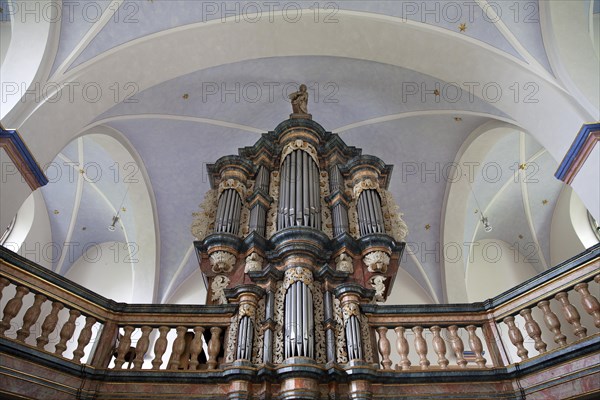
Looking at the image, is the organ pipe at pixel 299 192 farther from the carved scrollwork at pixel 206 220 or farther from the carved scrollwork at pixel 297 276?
the carved scrollwork at pixel 206 220

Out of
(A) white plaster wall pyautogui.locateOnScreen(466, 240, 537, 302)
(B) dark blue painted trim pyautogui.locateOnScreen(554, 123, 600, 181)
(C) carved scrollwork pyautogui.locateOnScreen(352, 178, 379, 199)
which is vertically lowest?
(B) dark blue painted trim pyautogui.locateOnScreen(554, 123, 600, 181)

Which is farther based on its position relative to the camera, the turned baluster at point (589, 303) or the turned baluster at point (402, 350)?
the turned baluster at point (402, 350)

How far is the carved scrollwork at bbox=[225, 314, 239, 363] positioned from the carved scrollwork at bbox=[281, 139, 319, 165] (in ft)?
12.3

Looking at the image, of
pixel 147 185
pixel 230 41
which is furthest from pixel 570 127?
pixel 147 185

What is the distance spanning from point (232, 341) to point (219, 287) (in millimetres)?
1524

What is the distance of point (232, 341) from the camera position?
18.4 ft

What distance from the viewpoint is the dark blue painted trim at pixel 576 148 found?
7008 mm

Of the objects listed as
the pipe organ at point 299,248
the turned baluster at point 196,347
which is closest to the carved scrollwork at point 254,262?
the pipe organ at point 299,248

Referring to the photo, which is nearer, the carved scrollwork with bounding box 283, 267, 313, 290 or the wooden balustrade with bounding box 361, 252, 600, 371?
the wooden balustrade with bounding box 361, 252, 600, 371

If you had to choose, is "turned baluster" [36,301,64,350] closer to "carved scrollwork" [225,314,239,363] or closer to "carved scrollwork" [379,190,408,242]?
"carved scrollwork" [225,314,239,363]

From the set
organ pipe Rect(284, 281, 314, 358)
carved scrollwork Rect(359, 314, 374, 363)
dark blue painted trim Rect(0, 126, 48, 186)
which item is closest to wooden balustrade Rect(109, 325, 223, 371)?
organ pipe Rect(284, 281, 314, 358)

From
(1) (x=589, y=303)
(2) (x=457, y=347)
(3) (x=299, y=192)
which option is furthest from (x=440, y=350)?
(3) (x=299, y=192)

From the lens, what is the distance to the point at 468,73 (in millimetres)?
9273

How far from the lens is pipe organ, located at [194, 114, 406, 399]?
18.2 feet
